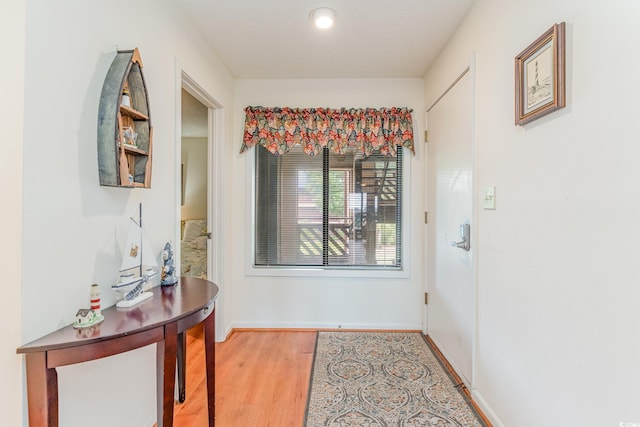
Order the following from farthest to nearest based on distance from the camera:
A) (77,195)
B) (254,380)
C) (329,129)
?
(329,129), (254,380), (77,195)

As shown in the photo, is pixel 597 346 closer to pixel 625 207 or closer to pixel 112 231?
pixel 625 207

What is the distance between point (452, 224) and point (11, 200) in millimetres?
2315

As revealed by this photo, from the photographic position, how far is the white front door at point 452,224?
1.92m

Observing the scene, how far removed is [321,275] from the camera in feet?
9.54

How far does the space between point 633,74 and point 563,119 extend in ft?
0.86

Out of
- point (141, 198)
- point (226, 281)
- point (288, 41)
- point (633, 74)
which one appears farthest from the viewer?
point (226, 281)

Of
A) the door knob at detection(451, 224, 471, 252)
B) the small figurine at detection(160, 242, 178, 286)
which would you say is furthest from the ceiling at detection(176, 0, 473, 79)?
the small figurine at detection(160, 242, 178, 286)

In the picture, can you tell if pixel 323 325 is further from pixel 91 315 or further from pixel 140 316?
pixel 91 315

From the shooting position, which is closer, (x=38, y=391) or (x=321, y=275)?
(x=38, y=391)

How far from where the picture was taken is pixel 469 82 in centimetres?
190

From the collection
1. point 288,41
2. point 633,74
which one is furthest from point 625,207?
point 288,41

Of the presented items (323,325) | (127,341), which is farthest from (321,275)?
(127,341)

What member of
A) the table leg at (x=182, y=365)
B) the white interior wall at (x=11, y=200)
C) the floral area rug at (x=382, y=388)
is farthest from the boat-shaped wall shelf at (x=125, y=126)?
the floral area rug at (x=382, y=388)

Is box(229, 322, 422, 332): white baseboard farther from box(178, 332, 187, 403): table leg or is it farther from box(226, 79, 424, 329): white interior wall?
box(178, 332, 187, 403): table leg
